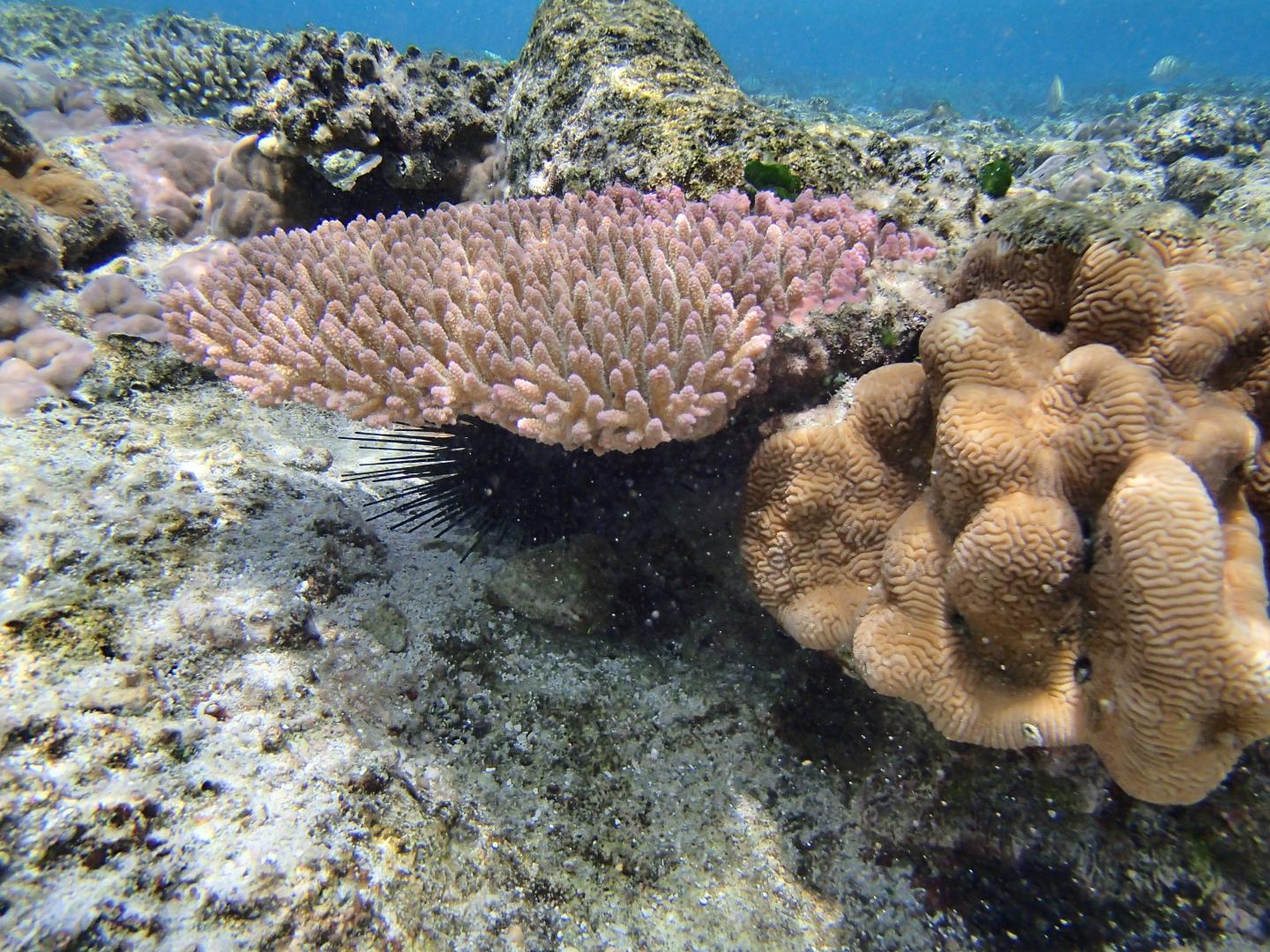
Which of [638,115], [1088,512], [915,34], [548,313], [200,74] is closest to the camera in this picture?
[1088,512]

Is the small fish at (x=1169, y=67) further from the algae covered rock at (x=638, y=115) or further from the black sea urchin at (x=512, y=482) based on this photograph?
the black sea urchin at (x=512, y=482)

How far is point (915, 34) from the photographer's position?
367 ft

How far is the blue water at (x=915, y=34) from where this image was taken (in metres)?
49.7

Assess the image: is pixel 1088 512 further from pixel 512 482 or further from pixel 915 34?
pixel 915 34

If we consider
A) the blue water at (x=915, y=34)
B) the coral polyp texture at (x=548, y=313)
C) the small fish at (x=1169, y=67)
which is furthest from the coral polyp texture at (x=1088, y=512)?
the blue water at (x=915, y=34)

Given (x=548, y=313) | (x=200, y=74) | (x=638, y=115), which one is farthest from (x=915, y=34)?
(x=548, y=313)

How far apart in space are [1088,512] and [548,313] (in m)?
2.04

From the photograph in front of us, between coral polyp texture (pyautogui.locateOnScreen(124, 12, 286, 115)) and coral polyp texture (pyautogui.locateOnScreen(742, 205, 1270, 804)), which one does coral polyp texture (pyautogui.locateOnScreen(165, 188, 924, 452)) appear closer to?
coral polyp texture (pyautogui.locateOnScreen(742, 205, 1270, 804))

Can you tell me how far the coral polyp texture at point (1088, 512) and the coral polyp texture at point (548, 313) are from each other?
0.65 m

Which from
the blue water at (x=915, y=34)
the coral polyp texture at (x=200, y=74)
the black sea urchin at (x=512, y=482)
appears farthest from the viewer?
the blue water at (x=915, y=34)

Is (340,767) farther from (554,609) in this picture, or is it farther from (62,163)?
(62,163)

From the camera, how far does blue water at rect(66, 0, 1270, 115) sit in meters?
49.7

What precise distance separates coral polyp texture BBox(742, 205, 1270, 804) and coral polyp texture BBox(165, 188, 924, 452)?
25.7 inches

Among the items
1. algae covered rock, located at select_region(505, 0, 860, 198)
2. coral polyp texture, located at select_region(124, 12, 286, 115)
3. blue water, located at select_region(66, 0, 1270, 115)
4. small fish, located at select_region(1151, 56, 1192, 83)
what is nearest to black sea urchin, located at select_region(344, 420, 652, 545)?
algae covered rock, located at select_region(505, 0, 860, 198)
